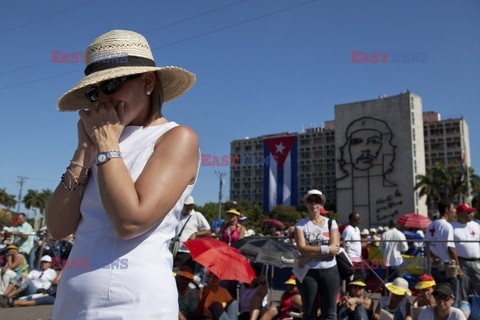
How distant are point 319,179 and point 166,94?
110456 mm

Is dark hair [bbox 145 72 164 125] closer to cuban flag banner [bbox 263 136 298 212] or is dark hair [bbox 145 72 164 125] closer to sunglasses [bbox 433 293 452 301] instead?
sunglasses [bbox 433 293 452 301]

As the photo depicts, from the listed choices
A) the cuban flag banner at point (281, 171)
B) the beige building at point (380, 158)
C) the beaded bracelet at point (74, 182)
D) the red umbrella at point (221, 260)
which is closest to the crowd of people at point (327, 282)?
the red umbrella at point (221, 260)

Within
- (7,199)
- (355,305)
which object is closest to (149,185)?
(355,305)

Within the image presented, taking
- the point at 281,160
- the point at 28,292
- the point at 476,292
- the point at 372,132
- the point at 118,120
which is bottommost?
the point at 28,292

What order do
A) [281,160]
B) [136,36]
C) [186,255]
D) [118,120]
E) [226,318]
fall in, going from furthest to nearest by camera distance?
[281,160] < [186,255] < [226,318] < [136,36] < [118,120]

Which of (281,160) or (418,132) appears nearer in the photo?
(281,160)

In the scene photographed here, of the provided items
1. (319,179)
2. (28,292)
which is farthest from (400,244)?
(319,179)

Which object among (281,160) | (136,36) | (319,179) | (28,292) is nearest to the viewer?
(136,36)

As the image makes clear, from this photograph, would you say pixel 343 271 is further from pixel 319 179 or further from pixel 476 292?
pixel 319 179

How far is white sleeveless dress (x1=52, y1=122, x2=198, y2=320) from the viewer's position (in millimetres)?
1263

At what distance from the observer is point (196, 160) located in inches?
58.0

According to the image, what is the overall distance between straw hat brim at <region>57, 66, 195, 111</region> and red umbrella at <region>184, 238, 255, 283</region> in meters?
5.36

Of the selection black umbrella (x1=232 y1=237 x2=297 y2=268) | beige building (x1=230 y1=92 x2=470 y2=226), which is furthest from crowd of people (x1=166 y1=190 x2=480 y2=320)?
beige building (x1=230 y1=92 x2=470 y2=226)

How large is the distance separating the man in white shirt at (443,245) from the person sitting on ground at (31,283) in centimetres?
875
